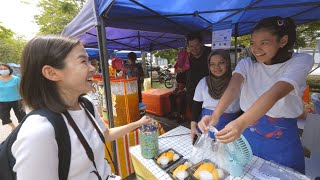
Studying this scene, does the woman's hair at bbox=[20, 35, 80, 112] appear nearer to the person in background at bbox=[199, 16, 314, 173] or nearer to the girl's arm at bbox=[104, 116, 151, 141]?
the girl's arm at bbox=[104, 116, 151, 141]

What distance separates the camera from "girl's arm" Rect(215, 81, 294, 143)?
820 millimetres

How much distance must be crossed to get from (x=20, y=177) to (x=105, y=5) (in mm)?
1789

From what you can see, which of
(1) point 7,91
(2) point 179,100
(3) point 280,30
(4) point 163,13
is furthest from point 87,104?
(1) point 7,91

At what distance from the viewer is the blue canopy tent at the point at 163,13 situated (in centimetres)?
224

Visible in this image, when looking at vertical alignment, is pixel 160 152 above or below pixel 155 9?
below

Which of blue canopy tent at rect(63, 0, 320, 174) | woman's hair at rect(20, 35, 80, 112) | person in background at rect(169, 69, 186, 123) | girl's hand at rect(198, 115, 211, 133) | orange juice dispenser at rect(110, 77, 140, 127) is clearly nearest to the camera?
woman's hair at rect(20, 35, 80, 112)

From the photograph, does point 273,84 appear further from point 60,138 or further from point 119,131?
point 60,138

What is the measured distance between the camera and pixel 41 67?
0.93 meters

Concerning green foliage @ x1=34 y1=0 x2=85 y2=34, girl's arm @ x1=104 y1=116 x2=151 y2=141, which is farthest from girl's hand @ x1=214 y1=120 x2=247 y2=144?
green foliage @ x1=34 y1=0 x2=85 y2=34

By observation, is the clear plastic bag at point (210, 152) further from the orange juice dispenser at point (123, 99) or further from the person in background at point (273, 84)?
→ the orange juice dispenser at point (123, 99)

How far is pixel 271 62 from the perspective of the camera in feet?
4.46

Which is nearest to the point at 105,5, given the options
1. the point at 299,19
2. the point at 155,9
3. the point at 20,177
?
the point at 155,9

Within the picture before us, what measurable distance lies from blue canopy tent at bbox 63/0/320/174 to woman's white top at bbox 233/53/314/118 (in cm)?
129

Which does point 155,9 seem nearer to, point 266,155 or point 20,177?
point 266,155
